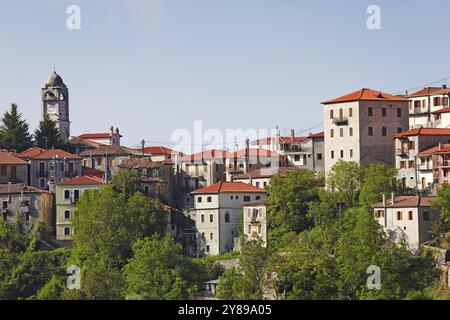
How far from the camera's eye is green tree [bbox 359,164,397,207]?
9262 centimetres

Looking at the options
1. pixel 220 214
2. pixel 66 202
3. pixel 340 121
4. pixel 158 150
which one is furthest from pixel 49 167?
pixel 340 121

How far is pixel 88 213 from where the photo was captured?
97.1 meters

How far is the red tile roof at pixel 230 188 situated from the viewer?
99.1 m

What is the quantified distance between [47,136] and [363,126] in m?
28.3

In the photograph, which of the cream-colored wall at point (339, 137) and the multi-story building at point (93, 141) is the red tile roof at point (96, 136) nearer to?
the multi-story building at point (93, 141)

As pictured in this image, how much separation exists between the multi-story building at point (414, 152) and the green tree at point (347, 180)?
277 cm

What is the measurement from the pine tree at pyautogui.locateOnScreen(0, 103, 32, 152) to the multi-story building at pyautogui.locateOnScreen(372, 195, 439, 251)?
123 ft

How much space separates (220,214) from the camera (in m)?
98.6

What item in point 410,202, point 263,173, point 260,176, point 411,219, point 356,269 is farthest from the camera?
point 263,173

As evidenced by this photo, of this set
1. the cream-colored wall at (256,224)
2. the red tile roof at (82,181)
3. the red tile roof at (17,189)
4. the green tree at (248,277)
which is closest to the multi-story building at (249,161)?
the red tile roof at (82,181)

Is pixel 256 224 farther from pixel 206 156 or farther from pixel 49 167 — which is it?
pixel 49 167
